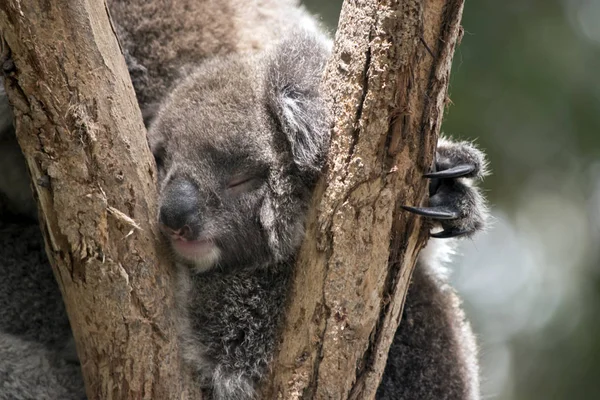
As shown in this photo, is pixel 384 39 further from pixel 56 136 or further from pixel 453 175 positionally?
pixel 56 136

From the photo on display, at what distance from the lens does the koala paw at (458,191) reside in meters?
2.59

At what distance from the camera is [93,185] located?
2.36 m

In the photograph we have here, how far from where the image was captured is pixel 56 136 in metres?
2.32

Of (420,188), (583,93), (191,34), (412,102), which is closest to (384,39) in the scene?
(412,102)

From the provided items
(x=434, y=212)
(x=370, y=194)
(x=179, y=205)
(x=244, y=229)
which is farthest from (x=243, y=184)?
(x=434, y=212)

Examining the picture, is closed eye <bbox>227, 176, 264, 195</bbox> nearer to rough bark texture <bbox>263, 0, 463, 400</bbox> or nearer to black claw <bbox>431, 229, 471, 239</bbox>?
rough bark texture <bbox>263, 0, 463, 400</bbox>

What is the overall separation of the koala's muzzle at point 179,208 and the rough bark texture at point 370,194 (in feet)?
1.34

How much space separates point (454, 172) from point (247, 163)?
2.25ft

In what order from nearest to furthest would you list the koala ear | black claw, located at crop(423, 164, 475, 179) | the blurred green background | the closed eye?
1. black claw, located at crop(423, 164, 475, 179)
2. the koala ear
3. the closed eye
4. the blurred green background

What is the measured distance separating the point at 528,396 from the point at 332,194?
475 centimetres

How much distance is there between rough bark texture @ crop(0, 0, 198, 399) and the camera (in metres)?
2.29

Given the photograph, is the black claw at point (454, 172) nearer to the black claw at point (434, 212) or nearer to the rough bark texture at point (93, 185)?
the black claw at point (434, 212)

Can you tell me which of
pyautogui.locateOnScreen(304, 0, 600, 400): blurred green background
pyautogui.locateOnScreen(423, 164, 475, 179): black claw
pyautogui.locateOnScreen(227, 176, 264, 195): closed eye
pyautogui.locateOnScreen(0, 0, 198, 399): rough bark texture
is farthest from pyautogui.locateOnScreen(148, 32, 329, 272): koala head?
pyautogui.locateOnScreen(304, 0, 600, 400): blurred green background

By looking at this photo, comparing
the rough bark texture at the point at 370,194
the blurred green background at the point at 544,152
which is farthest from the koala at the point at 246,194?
the blurred green background at the point at 544,152
